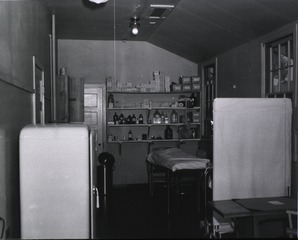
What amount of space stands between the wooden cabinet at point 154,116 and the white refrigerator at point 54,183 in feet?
19.3

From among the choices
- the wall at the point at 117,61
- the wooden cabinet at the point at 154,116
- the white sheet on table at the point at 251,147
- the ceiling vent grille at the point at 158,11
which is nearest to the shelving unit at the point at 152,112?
the wooden cabinet at the point at 154,116

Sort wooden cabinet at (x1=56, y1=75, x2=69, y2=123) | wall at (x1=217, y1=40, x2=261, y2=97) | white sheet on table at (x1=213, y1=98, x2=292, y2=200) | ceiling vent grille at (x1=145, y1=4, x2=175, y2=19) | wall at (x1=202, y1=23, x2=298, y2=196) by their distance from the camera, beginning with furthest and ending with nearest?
wooden cabinet at (x1=56, y1=75, x2=69, y2=123) → wall at (x1=217, y1=40, x2=261, y2=97) → ceiling vent grille at (x1=145, y1=4, x2=175, y2=19) → wall at (x1=202, y1=23, x2=298, y2=196) → white sheet on table at (x1=213, y1=98, x2=292, y2=200)

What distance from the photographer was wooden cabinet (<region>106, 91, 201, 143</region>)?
29.3ft

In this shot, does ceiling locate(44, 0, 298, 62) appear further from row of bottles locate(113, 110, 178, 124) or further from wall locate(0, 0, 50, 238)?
wall locate(0, 0, 50, 238)

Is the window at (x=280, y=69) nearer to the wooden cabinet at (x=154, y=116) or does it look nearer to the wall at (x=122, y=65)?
the wooden cabinet at (x=154, y=116)

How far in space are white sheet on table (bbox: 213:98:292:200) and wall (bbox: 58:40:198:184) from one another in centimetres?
509

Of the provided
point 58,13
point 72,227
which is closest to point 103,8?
point 58,13

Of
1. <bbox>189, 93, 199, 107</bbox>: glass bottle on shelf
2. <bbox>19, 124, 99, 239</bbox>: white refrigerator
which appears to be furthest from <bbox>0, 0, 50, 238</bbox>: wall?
<bbox>189, 93, 199, 107</bbox>: glass bottle on shelf

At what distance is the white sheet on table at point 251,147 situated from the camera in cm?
423

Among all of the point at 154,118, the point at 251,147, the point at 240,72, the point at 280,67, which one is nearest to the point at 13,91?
the point at 251,147

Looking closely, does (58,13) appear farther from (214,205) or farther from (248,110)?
(214,205)

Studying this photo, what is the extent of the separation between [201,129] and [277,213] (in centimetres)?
583

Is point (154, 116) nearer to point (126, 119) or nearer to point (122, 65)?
point (126, 119)

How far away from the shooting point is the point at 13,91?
11.0 feet
